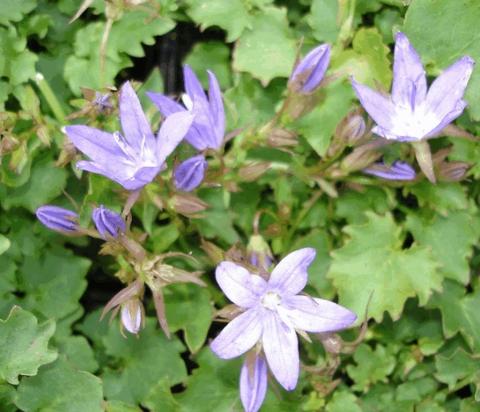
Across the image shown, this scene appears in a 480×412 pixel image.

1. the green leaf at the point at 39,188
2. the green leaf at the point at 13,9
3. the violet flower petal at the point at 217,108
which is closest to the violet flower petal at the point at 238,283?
the violet flower petal at the point at 217,108

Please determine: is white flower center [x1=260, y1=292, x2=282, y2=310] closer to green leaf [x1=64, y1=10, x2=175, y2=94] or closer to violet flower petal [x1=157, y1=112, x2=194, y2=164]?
violet flower petal [x1=157, y1=112, x2=194, y2=164]

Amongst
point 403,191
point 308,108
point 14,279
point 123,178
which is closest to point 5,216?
point 14,279

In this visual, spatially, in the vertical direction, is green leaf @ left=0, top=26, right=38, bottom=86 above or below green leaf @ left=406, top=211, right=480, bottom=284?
above

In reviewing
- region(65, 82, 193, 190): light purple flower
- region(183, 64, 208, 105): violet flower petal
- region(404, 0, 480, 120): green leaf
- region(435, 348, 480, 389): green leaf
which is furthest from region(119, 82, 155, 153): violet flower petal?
region(435, 348, 480, 389): green leaf

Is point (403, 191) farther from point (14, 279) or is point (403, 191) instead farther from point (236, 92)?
point (14, 279)

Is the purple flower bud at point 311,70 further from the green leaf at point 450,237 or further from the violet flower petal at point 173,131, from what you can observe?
the green leaf at point 450,237

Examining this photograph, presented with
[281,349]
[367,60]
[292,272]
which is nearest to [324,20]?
[367,60]
